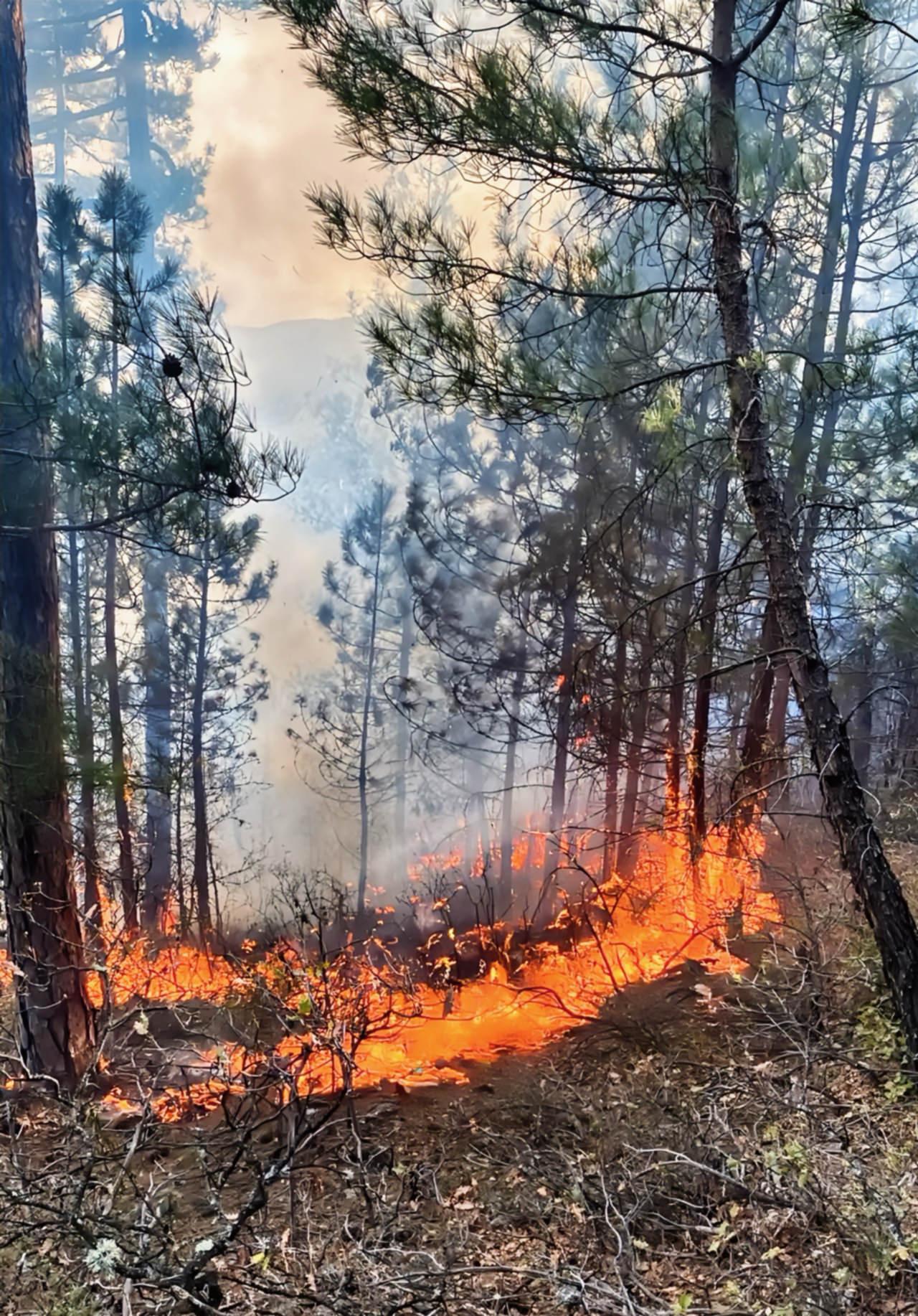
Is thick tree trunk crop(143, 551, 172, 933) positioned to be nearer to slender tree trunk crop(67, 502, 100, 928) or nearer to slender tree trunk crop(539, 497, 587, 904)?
slender tree trunk crop(67, 502, 100, 928)

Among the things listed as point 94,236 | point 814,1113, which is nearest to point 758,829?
point 814,1113

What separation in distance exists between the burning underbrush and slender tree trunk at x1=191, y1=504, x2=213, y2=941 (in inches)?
33.9

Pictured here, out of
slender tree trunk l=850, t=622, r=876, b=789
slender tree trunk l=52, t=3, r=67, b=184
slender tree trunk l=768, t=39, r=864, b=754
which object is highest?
slender tree trunk l=52, t=3, r=67, b=184

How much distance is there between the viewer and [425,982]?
23.3 feet

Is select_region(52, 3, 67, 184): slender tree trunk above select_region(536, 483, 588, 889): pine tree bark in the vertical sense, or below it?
above

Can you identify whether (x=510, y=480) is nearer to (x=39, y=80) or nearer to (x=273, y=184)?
(x=273, y=184)

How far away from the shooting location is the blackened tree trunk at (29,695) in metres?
4.48

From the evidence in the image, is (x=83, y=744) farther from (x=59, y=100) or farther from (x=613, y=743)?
(x=59, y=100)

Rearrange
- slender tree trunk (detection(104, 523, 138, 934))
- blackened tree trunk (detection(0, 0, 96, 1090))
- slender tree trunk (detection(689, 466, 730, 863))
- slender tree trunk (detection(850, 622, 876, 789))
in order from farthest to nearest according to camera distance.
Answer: slender tree trunk (detection(850, 622, 876, 789)) → slender tree trunk (detection(104, 523, 138, 934)) → slender tree trunk (detection(689, 466, 730, 863)) → blackened tree trunk (detection(0, 0, 96, 1090))

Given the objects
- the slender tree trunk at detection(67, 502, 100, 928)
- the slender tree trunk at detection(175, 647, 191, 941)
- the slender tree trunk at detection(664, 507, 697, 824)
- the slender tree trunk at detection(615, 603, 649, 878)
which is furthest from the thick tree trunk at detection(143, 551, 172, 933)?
the slender tree trunk at detection(664, 507, 697, 824)

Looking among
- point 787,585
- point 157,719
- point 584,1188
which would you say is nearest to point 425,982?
point 584,1188

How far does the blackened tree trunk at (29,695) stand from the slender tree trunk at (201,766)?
4.06 metres

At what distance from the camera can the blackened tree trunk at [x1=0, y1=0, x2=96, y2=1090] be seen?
4.48 meters

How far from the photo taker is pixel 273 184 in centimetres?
943
